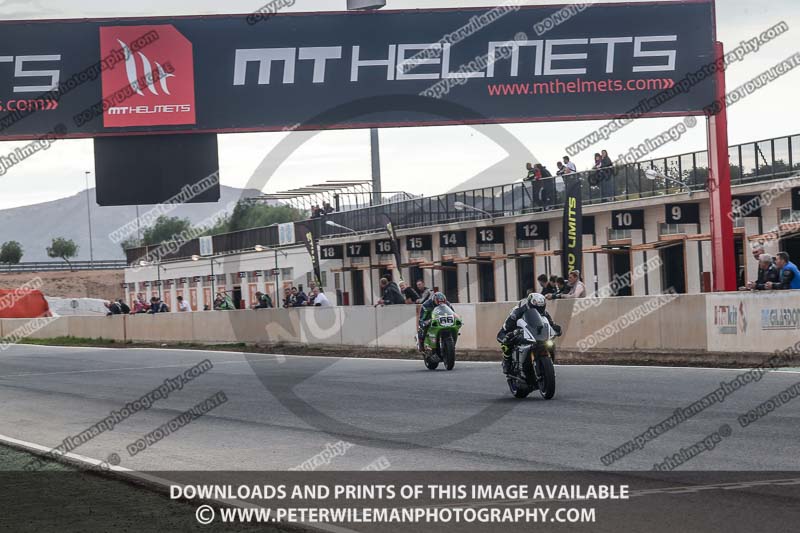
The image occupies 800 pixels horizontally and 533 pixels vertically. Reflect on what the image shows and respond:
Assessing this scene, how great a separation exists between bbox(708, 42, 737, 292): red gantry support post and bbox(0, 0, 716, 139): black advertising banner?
0.96 feet

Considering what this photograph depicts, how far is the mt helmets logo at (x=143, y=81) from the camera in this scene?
2117cm

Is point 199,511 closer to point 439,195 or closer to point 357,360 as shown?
point 357,360

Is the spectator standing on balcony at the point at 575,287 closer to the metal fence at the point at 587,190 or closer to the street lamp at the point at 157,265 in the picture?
the metal fence at the point at 587,190

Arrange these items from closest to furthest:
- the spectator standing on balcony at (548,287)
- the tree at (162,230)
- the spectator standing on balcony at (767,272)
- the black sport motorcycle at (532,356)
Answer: the black sport motorcycle at (532,356)
the spectator standing on balcony at (767,272)
the spectator standing on balcony at (548,287)
the tree at (162,230)

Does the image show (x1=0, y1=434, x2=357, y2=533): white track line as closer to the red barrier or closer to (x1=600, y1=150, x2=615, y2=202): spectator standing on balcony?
(x1=600, y1=150, x2=615, y2=202): spectator standing on balcony

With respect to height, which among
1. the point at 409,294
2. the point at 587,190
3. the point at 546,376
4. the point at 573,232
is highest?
the point at 587,190

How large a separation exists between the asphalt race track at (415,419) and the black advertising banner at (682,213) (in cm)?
1446

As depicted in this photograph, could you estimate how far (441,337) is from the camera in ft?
66.5

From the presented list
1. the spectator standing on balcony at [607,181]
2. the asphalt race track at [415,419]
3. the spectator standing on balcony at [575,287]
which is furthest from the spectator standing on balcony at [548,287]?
the spectator standing on balcony at [607,181]

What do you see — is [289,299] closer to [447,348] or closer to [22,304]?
[447,348]

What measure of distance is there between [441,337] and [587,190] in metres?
18.8

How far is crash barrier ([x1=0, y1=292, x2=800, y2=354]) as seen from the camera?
17547mm

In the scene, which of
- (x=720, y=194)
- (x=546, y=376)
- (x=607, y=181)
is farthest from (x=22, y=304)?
(x=546, y=376)

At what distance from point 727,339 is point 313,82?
29.7ft
